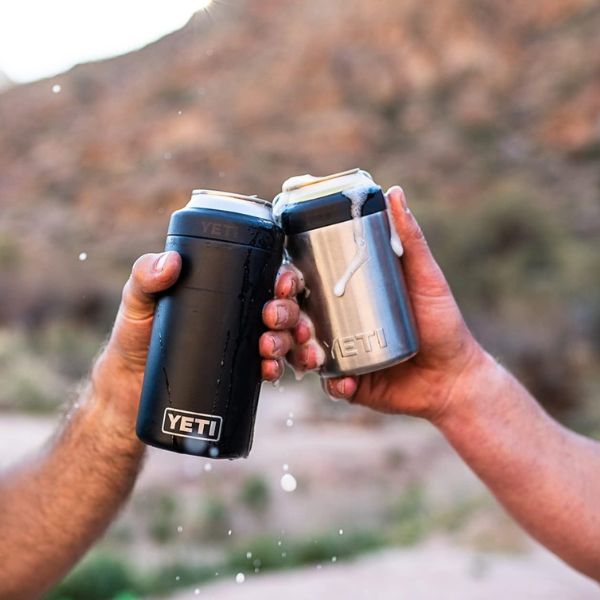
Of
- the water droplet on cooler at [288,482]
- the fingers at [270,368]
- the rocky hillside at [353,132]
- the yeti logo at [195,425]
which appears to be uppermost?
the rocky hillside at [353,132]

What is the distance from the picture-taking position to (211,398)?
1428 millimetres

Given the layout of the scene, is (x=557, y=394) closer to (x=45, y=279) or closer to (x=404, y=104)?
(x=45, y=279)

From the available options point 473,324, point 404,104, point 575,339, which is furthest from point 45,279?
point 404,104

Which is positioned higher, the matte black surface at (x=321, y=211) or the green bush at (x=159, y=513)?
the green bush at (x=159, y=513)

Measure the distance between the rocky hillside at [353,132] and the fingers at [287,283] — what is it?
18306mm

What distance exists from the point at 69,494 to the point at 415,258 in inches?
36.6

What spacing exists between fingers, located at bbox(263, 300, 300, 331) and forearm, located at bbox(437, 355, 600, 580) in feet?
1.74

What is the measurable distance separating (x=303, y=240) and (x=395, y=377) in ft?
1.50

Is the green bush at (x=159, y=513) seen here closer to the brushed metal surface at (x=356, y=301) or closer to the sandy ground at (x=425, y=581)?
the sandy ground at (x=425, y=581)

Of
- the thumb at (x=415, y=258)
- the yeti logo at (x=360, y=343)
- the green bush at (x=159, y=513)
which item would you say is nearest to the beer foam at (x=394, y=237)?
the thumb at (x=415, y=258)

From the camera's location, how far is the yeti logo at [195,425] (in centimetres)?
142

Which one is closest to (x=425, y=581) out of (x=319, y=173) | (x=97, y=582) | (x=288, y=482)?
(x=97, y=582)

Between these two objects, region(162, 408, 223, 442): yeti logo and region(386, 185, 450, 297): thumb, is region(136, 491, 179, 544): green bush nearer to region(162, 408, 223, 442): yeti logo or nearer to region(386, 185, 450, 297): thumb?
region(386, 185, 450, 297): thumb

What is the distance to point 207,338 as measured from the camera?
1431mm
